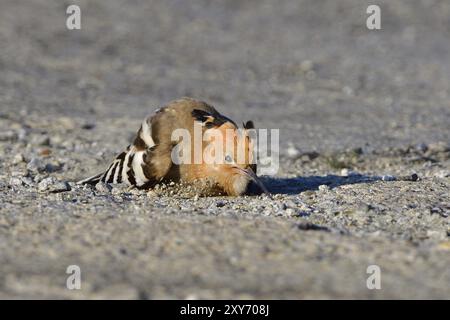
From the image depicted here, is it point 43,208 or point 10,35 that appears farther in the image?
point 10,35

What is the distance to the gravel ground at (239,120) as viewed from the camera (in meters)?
4.05

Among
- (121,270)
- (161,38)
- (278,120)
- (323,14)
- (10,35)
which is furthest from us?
(323,14)

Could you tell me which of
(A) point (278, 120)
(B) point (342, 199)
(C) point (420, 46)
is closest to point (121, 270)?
(B) point (342, 199)

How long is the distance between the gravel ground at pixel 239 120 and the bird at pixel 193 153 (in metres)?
0.11

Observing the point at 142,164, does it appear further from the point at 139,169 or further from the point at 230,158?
the point at 230,158

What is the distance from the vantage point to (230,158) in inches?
217

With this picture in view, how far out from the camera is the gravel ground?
405 centimetres

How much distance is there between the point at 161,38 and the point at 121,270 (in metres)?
11.6

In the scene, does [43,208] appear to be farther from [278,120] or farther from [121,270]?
[278,120]

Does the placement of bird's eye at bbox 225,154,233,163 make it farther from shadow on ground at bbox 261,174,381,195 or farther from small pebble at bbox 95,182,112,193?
small pebble at bbox 95,182,112,193

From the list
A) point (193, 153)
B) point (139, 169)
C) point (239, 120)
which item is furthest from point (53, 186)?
point (239, 120)

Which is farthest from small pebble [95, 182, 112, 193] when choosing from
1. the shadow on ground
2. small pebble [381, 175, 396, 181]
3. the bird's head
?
small pebble [381, 175, 396, 181]
